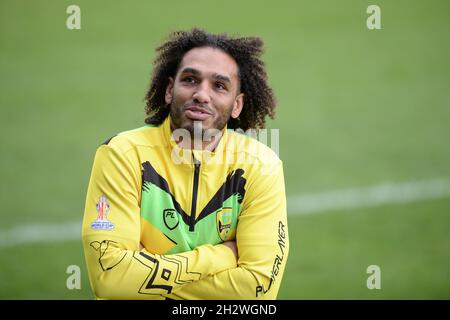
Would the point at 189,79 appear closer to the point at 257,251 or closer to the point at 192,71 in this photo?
the point at 192,71

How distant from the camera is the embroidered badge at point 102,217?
4500 millimetres

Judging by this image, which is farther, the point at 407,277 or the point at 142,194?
the point at 407,277

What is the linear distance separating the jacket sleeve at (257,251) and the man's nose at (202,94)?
1.76ft

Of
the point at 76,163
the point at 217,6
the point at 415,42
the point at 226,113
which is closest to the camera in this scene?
the point at 226,113

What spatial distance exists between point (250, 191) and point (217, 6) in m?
13.9

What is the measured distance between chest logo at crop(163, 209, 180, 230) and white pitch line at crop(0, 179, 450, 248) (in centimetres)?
407

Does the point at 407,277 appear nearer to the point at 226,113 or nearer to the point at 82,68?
the point at 226,113

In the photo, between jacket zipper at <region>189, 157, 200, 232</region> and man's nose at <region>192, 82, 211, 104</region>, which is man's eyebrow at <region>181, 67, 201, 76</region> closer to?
man's nose at <region>192, 82, 211, 104</region>

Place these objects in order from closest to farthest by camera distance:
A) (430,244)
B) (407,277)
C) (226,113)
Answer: (226,113)
(407,277)
(430,244)

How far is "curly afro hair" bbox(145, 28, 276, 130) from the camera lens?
500 centimetres

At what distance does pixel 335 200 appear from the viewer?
963 centimetres

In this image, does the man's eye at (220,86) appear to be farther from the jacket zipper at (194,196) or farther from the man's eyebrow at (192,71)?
the jacket zipper at (194,196)

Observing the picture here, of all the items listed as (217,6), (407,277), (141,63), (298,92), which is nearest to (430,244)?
(407,277)
